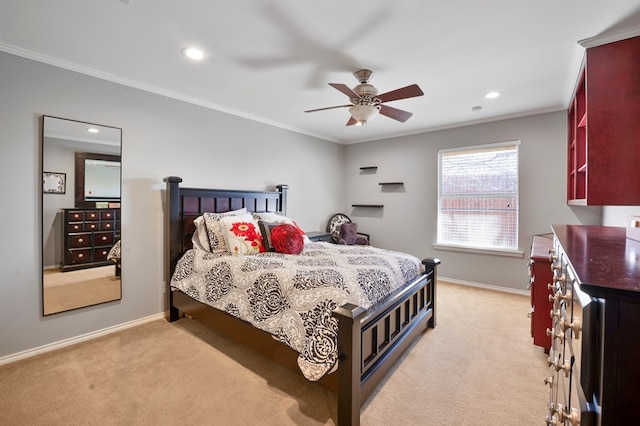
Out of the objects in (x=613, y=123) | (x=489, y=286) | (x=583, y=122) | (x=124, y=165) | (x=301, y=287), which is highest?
(x=583, y=122)

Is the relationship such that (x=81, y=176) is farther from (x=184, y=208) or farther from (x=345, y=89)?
(x=345, y=89)

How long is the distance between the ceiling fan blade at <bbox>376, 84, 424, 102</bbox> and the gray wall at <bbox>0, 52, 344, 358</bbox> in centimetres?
218

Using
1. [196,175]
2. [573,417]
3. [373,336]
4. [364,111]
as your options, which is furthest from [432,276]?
[196,175]

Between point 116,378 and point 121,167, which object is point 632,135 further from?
point 121,167

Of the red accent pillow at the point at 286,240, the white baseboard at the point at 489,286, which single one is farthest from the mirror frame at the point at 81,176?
the white baseboard at the point at 489,286

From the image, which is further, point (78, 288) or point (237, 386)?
point (78, 288)

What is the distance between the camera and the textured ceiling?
183 centimetres

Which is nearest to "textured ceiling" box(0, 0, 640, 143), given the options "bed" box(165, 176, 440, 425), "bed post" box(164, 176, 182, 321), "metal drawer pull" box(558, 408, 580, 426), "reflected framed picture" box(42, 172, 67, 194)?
"reflected framed picture" box(42, 172, 67, 194)

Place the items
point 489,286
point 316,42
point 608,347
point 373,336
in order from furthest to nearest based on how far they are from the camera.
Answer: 1. point 489,286
2. point 316,42
3. point 373,336
4. point 608,347

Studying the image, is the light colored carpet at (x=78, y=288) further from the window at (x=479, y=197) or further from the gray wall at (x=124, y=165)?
the window at (x=479, y=197)

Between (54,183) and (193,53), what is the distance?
1.66m

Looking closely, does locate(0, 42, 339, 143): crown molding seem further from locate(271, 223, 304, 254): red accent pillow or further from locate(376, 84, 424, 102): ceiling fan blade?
locate(376, 84, 424, 102): ceiling fan blade

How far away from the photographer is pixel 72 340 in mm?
2604

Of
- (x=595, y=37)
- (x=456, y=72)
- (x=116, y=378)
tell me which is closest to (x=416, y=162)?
(x=456, y=72)
